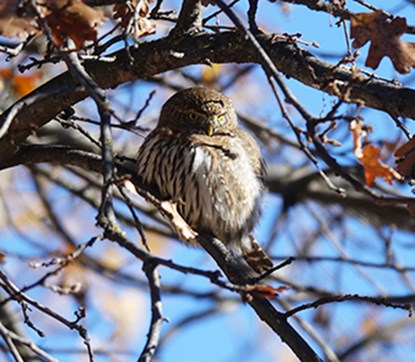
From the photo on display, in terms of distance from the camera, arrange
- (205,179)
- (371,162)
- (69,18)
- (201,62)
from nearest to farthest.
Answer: (371,162) < (69,18) < (201,62) < (205,179)

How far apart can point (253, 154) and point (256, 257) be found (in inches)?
24.6

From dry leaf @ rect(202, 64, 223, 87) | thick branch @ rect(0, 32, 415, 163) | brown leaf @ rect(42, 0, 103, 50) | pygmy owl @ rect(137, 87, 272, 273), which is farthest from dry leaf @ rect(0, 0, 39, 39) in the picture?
dry leaf @ rect(202, 64, 223, 87)

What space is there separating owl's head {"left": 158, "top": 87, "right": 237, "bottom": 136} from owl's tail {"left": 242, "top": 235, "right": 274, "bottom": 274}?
686 millimetres

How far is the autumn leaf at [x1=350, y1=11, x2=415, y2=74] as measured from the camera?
287 cm

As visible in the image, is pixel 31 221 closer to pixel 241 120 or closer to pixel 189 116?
pixel 241 120

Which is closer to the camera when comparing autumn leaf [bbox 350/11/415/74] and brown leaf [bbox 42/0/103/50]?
brown leaf [bbox 42/0/103/50]

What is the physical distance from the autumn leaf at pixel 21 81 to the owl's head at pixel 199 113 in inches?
71.7

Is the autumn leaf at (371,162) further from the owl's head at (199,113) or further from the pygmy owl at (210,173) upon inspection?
the owl's head at (199,113)

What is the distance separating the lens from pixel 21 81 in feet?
22.4

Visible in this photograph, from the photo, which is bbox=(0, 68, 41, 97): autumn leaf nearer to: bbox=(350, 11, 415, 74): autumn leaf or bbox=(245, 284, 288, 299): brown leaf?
bbox=(350, 11, 415, 74): autumn leaf

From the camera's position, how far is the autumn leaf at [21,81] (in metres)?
6.74

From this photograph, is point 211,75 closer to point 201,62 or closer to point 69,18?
→ point 201,62

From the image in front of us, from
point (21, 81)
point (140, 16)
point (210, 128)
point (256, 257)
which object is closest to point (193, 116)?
point (210, 128)

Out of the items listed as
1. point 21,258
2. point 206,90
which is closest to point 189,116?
point 206,90
